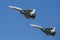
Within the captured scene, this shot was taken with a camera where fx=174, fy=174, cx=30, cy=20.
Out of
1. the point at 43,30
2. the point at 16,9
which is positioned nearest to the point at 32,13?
the point at 16,9

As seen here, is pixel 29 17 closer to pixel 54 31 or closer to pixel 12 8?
pixel 12 8

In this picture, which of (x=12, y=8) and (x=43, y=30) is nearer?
(x=12, y=8)

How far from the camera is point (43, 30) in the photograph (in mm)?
2365

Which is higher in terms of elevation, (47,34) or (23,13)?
(23,13)

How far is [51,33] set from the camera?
232cm

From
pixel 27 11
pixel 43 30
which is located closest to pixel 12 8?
pixel 27 11

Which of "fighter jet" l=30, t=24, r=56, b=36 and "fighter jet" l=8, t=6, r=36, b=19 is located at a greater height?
"fighter jet" l=8, t=6, r=36, b=19

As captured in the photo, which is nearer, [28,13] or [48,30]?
[28,13]

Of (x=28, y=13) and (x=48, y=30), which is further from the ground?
(x=28, y=13)

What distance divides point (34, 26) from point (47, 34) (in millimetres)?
224

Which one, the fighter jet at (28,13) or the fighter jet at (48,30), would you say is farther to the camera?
the fighter jet at (48,30)

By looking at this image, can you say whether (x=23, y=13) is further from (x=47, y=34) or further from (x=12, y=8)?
(x=47, y=34)

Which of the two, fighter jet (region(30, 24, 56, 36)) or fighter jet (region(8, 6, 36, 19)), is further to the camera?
fighter jet (region(30, 24, 56, 36))

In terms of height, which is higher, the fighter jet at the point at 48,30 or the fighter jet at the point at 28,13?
the fighter jet at the point at 28,13
